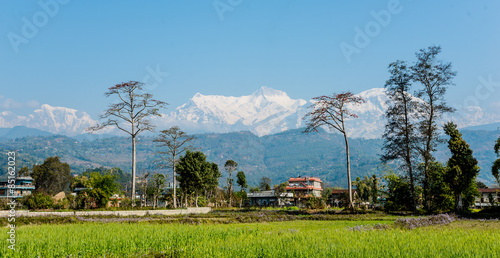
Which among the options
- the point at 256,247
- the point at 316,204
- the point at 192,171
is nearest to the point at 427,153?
the point at 316,204

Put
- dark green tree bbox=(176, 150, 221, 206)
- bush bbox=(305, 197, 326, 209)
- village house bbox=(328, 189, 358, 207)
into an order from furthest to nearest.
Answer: village house bbox=(328, 189, 358, 207)
dark green tree bbox=(176, 150, 221, 206)
bush bbox=(305, 197, 326, 209)

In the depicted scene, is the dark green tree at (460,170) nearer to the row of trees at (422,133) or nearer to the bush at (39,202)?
the row of trees at (422,133)

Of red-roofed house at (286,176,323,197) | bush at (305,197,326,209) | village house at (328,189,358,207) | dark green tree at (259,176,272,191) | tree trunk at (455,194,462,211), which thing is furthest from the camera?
dark green tree at (259,176,272,191)

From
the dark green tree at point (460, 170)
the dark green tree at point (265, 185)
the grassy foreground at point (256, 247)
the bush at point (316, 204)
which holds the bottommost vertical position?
the dark green tree at point (265, 185)

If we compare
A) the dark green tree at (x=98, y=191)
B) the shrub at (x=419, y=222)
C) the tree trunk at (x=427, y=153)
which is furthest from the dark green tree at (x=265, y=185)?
the shrub at (x=419, y=222)

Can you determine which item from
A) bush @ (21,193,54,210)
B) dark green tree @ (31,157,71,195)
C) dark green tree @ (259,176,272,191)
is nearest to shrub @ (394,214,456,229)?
bush @ (21,193,54,210)

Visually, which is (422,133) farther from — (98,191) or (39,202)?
(39,202)

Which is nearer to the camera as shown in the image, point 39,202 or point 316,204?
point 39,202

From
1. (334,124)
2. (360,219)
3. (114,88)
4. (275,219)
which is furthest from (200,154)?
(360,219)

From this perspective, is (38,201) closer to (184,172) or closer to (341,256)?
(184,172)

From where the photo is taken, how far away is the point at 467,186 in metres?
26.8

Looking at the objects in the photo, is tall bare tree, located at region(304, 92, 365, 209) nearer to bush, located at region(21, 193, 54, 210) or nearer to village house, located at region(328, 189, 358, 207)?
village house, located at region(328, 189, 358, 207)

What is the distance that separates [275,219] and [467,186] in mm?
15226

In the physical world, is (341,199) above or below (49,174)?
below
